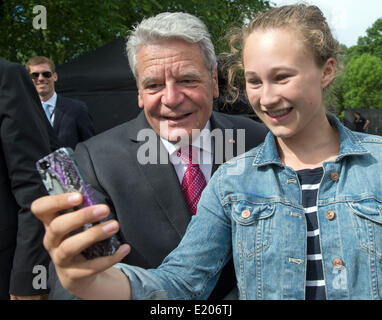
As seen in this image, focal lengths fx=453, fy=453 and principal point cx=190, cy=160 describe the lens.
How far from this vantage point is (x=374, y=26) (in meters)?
59.7

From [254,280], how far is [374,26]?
6532 centimetres

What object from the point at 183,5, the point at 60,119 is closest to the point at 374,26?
the point at 183,5

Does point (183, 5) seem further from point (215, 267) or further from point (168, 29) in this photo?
point (215, 267)

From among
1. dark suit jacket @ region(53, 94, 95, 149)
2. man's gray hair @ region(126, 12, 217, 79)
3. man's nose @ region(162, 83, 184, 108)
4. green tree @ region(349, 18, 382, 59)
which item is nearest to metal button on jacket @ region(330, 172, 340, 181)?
man's nose @ region(162, 83, 184, 108)

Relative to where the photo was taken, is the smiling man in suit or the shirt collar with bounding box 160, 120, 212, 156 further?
the smiling man in suit

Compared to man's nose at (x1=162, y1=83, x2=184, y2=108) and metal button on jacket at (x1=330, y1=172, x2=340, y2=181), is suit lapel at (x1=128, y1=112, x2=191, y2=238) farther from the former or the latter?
metal button on jacket at (x1=330, y1=172, x2=340, y2=181)

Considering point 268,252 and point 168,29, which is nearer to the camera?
point 268,252

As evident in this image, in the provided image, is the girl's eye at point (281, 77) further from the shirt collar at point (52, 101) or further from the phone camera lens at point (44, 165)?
the shirt collar at point (52, 101)

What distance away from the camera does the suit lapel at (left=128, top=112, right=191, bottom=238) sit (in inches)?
81.5

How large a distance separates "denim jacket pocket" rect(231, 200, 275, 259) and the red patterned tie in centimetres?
51

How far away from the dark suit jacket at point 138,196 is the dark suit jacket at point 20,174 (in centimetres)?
26

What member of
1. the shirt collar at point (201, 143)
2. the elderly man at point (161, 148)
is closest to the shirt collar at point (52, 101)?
the elderly man at point (161, 148)

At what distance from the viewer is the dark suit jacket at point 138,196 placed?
2.02m

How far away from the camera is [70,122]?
555 centimetres
